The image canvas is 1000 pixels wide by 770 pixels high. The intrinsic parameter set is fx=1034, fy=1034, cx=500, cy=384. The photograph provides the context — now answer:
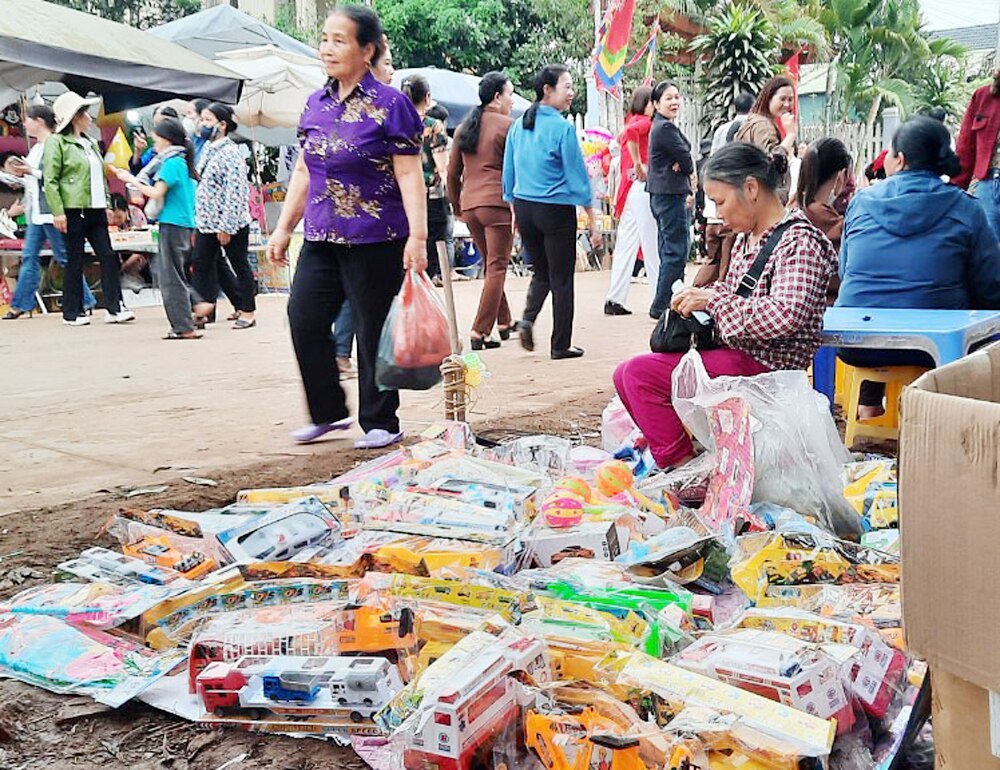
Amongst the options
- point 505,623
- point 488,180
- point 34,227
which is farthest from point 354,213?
point 34,227

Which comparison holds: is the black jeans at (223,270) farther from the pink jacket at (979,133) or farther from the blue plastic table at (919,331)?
the blue plastic table at (919,331)

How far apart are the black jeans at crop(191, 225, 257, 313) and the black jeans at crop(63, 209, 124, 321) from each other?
1.15m

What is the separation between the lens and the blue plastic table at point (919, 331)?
3.62 metres

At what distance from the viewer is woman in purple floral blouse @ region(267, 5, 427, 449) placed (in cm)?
414

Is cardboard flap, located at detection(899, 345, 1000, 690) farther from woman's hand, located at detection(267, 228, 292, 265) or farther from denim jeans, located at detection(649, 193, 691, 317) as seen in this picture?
denim jeans, located at detection(649, 193, 691, 317)

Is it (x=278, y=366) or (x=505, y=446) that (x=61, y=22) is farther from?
(x=505, y=446)

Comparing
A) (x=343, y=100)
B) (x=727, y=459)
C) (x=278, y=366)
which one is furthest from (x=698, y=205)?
(x=727, y=459)

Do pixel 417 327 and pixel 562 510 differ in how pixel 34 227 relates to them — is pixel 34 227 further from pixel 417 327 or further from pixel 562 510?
pixel 562 510

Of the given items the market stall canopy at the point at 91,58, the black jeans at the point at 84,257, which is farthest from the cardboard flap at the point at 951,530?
the black jeans at the point at 84,257

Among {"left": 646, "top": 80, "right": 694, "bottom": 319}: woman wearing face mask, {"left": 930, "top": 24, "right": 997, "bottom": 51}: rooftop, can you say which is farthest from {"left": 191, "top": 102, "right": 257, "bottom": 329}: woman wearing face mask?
{"left": 930, "top": 24, "right": 997, "bottom": 51}: rooftop

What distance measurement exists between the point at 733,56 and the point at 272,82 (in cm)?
974

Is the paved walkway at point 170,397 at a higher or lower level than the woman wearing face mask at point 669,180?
lower

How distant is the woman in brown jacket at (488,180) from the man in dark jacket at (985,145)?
2804 mm

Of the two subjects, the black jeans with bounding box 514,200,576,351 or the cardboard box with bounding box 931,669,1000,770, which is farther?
the black jeans with bounding box 514,200,576,351
